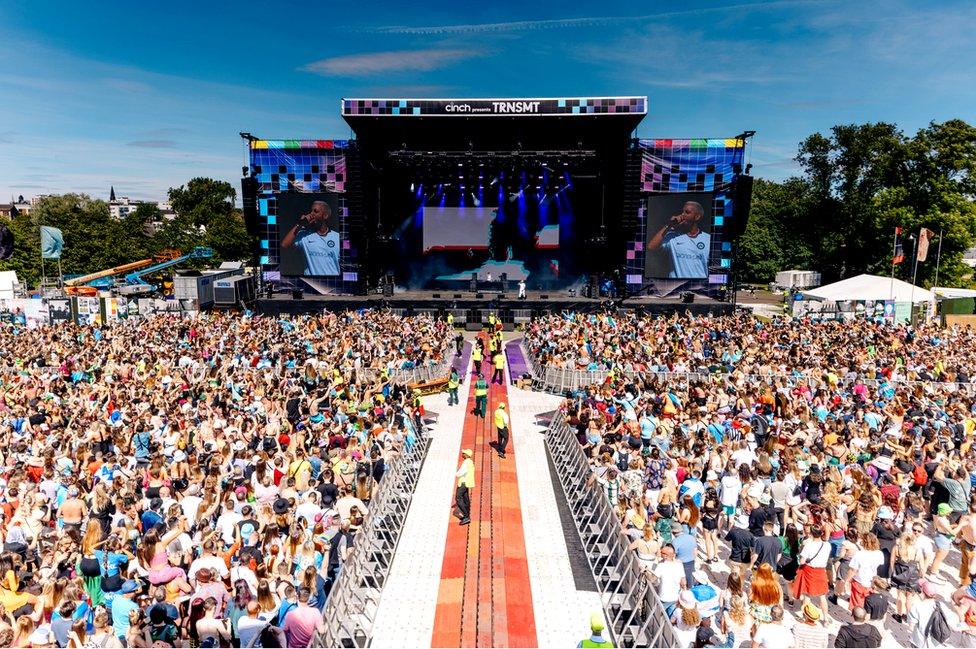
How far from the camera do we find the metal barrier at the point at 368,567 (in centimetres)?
738

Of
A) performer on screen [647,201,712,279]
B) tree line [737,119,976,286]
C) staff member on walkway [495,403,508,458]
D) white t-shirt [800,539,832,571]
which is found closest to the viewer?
white t-shirt [800,539,832,571]

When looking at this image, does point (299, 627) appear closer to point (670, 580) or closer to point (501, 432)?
point (670, 580)

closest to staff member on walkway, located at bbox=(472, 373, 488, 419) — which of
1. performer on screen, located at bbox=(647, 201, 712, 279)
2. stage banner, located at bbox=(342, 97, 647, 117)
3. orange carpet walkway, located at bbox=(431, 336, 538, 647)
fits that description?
orange carpet walkway, located at bbox=(431, 336, 538, 647)

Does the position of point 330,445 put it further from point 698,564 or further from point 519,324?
point 519,324

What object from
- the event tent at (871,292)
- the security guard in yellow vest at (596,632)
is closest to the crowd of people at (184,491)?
the security guard in yellow vest at (596,632)

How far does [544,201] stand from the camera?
3969 cm

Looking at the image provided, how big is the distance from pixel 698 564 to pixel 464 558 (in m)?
3.60

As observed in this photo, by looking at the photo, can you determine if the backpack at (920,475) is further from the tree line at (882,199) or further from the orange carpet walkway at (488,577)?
the tree line at (882,199)

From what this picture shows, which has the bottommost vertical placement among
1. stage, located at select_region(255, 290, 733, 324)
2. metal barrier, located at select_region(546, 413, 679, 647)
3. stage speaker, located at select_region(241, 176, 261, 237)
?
metal barrier, located at select_region(546, 413, 679, 647)

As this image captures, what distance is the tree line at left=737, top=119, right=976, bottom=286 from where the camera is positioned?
4347cm

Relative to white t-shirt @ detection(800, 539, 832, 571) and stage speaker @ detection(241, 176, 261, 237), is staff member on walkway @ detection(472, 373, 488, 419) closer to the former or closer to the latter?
white t-shirt @ detection(800, 539, 832, 571)

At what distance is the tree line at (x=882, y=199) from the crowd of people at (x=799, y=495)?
32.2 m

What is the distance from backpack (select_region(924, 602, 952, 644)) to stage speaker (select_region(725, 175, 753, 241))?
30.6 meters

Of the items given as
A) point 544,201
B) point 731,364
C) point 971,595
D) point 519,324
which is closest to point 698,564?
point 971,595
